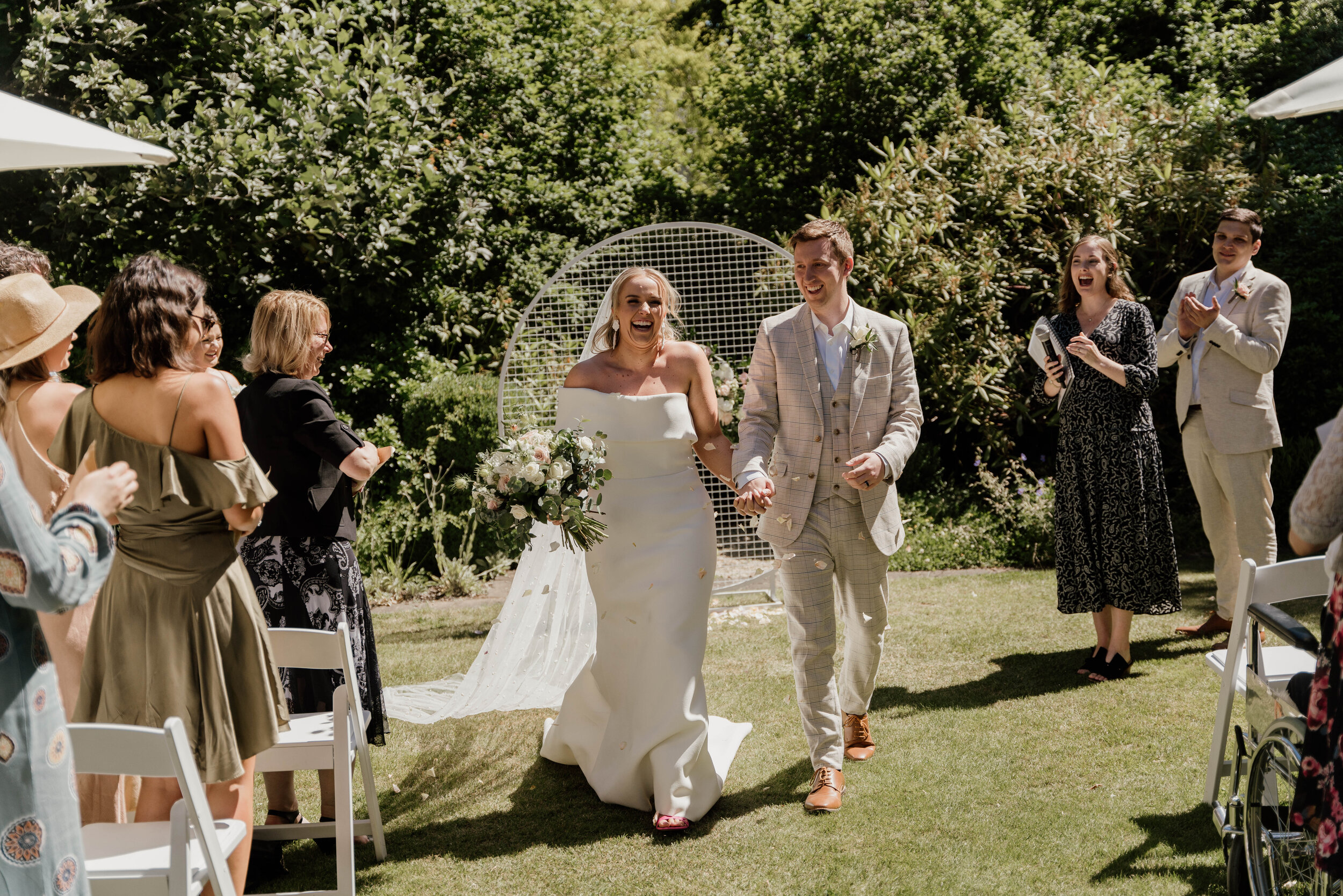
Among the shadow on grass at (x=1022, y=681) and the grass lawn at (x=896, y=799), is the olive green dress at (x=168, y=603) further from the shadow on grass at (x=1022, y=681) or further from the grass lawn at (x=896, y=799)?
the shadow on grass at (x=1022, y=681)

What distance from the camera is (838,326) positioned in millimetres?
4547

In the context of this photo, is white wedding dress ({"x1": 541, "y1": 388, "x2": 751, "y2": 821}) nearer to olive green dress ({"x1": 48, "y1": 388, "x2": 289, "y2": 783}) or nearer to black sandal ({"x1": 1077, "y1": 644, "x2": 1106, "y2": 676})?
olive green dress ({"x1": 48, "y1": 388, "x2": 289, "y2": 783})

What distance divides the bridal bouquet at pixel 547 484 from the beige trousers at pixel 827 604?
2.79 feet

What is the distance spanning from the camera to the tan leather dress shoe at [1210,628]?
247 inches

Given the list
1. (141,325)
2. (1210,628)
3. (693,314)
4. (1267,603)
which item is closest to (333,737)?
(141,325)

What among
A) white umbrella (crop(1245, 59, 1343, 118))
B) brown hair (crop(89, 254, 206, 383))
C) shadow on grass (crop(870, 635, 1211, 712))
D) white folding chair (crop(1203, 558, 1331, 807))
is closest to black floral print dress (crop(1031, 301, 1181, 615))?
shadow on grass (crop(870, 635, 1211, 712))

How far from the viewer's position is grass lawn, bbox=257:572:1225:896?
376cm

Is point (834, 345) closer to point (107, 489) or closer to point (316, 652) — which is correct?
point (316, 652)

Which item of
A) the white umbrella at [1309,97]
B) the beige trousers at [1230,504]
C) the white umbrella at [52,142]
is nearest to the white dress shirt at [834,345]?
the white umbrella at [1309,97]

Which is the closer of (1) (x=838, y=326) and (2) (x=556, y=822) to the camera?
(2) (x=556, y=822)

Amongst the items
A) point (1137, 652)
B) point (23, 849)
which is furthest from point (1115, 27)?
point (23, 849)

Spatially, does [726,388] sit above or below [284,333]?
below

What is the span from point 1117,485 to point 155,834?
4.80m

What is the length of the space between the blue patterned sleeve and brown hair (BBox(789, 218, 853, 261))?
3004 millimetres
